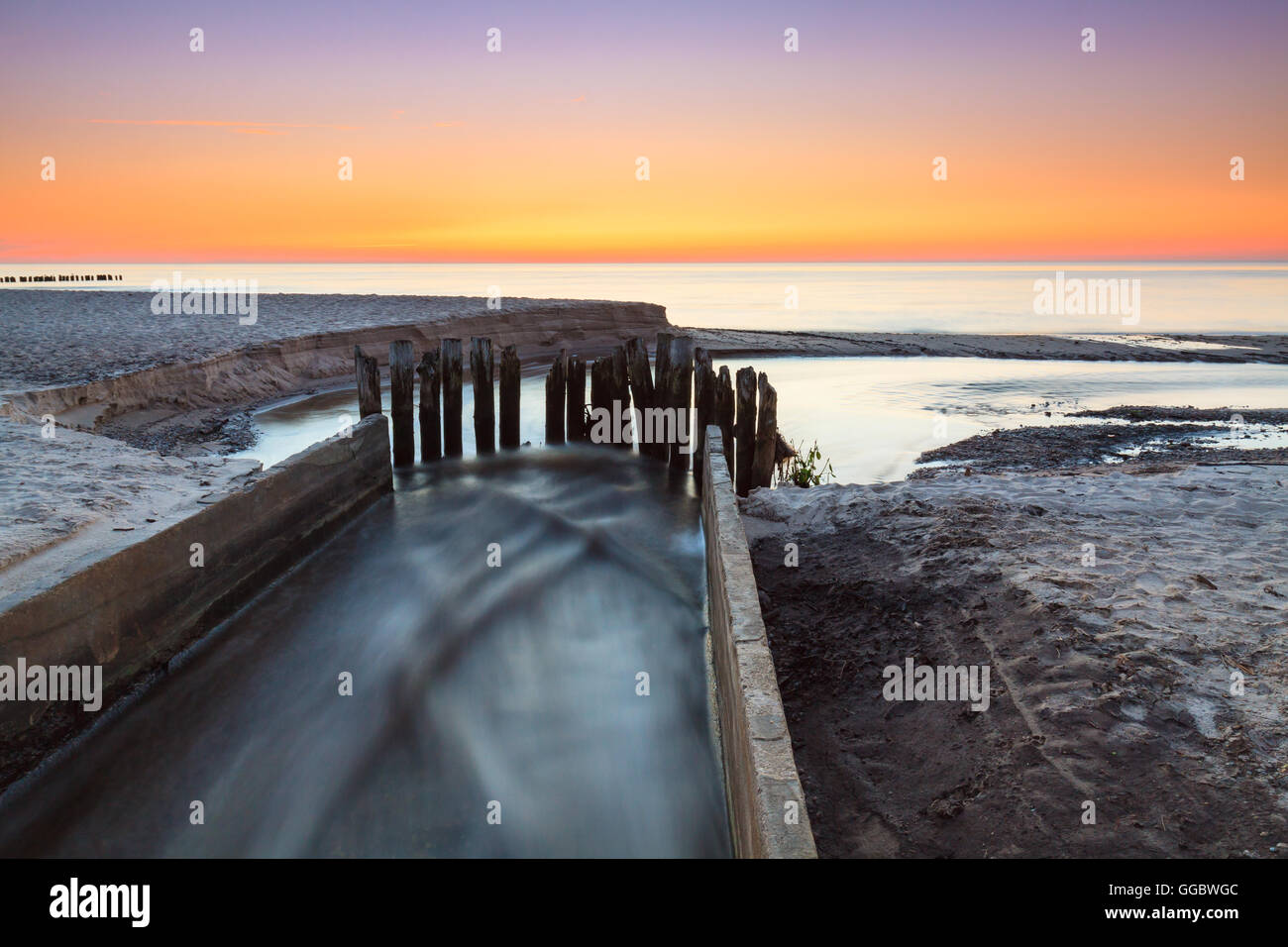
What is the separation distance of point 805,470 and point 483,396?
4.03 m

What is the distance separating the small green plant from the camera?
1014 cm

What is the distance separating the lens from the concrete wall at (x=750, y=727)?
282 cm

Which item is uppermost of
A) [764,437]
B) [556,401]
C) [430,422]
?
[556,401]

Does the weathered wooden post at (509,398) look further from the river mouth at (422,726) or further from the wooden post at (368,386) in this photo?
the river mouth at (422,726)

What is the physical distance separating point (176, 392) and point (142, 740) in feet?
A: 36.5

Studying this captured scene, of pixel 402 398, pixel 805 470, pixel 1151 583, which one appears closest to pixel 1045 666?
pixel 1151 583

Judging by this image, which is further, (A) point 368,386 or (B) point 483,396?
(B) point 483,396

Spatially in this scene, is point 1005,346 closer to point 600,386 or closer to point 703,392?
point 600,386

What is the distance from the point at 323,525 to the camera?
7.81m

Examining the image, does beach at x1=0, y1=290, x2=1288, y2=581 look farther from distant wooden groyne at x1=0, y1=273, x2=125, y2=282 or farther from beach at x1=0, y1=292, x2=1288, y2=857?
distant wooden groyne at x1=0, y1=273, x2=125, y2=282

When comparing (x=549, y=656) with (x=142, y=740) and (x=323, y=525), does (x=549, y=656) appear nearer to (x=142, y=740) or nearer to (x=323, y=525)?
(x=142, y=740)

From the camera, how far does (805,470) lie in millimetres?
10242

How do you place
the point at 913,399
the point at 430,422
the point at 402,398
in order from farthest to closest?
the point at 913,399 < the point at 430,422 < the point at 402,398

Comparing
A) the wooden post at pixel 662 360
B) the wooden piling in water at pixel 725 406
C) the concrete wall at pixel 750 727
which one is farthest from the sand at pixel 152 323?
the concrete wall at pixel 750 727
